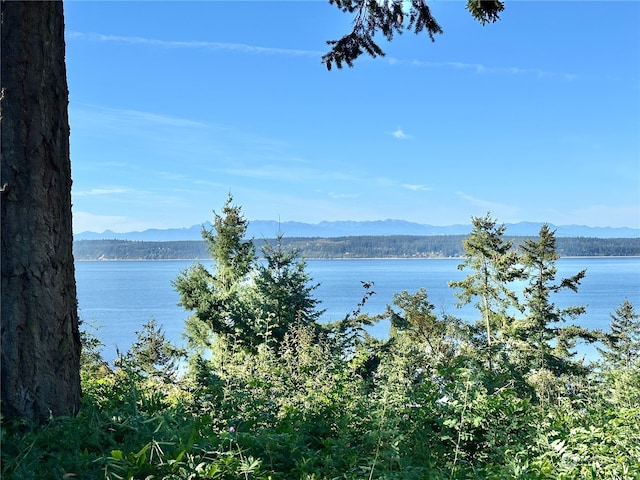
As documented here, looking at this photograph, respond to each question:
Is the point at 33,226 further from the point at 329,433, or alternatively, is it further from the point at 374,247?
the point at 374,247

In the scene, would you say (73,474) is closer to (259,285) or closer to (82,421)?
(82,421)

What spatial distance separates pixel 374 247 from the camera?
103875mm

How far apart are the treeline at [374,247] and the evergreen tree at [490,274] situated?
38.6m

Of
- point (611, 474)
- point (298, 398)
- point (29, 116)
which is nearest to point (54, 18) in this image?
point (29, 116)

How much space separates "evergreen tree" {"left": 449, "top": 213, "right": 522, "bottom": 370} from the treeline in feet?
127

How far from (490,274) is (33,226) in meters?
24.5

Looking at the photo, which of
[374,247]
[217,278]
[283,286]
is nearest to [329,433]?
[283,286]

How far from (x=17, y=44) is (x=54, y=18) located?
0.28 m

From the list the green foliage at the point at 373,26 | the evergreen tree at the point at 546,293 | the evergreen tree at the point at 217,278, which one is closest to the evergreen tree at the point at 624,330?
the evergreen tree at the point at 546,293

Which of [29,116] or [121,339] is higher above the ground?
[29,116]

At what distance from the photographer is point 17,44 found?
2.80m

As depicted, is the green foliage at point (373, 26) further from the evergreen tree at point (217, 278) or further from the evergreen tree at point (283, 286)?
the evergreen tree at point (217, 278)

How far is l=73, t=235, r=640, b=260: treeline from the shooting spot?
7456cm

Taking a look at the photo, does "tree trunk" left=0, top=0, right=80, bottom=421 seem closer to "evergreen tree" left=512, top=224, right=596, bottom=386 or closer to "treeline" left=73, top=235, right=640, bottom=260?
"evergreen tree" left=512, top=224, right=596, bottom=386
